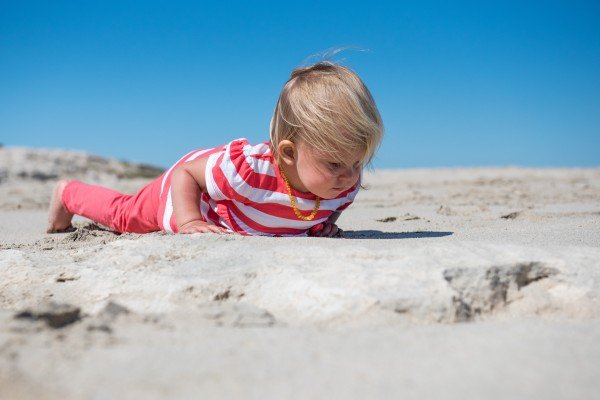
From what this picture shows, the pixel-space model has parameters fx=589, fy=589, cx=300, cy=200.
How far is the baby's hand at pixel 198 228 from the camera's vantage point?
248 cm

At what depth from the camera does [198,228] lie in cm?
252

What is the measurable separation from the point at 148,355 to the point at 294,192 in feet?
5.74

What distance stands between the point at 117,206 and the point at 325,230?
4.31ft

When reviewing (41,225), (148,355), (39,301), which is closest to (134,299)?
(39,301)

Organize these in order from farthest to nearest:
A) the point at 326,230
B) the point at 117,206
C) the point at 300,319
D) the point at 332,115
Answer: the point at 117,206, the point at 326,230, the point at 332,115, the point at 300,319

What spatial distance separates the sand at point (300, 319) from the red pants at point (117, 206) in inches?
42.1

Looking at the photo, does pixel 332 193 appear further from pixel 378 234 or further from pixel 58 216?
pixel 58 216

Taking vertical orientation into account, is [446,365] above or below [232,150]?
below

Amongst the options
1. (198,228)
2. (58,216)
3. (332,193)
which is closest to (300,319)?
(198,228)

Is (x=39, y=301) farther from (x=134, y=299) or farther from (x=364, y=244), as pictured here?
(x=364, y=244)

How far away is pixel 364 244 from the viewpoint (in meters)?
1.97

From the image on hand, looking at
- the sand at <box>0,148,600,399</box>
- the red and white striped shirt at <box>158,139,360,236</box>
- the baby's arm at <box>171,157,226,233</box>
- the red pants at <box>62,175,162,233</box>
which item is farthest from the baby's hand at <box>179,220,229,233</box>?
the red pants at <box>62,175,162,233</box>

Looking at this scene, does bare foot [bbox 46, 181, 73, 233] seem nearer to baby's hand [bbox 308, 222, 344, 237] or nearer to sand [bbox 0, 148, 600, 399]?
sand [bbox 0, 148, 600, 399]

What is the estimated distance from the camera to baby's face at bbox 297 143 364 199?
2.58 metres
